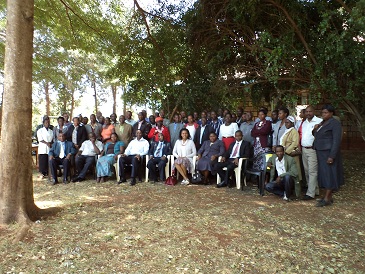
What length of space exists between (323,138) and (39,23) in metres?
9.41

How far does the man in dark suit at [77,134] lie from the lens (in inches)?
347

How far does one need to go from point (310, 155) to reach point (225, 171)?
214 centimetres

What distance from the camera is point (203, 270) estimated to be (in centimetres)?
323

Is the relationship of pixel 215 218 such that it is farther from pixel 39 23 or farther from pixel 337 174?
pixel 39 23

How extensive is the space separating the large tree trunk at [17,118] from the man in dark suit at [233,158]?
451 cm

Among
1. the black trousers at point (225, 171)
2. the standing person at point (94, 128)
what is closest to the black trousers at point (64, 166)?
the standing person at point (94, 128)

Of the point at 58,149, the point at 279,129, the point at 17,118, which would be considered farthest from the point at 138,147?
the point at 17,118

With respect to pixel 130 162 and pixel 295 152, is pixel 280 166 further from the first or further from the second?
pixel 130 162

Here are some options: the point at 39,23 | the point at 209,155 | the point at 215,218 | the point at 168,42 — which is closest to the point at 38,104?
the point at 39,23

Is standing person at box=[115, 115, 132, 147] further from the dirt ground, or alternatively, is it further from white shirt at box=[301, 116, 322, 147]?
white shirt at box=[301, 116, 322, 147]

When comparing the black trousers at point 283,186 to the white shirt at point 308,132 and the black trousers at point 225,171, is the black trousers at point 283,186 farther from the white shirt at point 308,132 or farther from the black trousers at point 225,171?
the black trousers at point 225,171

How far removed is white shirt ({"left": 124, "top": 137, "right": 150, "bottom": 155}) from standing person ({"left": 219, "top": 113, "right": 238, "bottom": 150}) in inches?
85.9

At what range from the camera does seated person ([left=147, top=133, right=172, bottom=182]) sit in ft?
26.6

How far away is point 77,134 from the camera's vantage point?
8.83m
